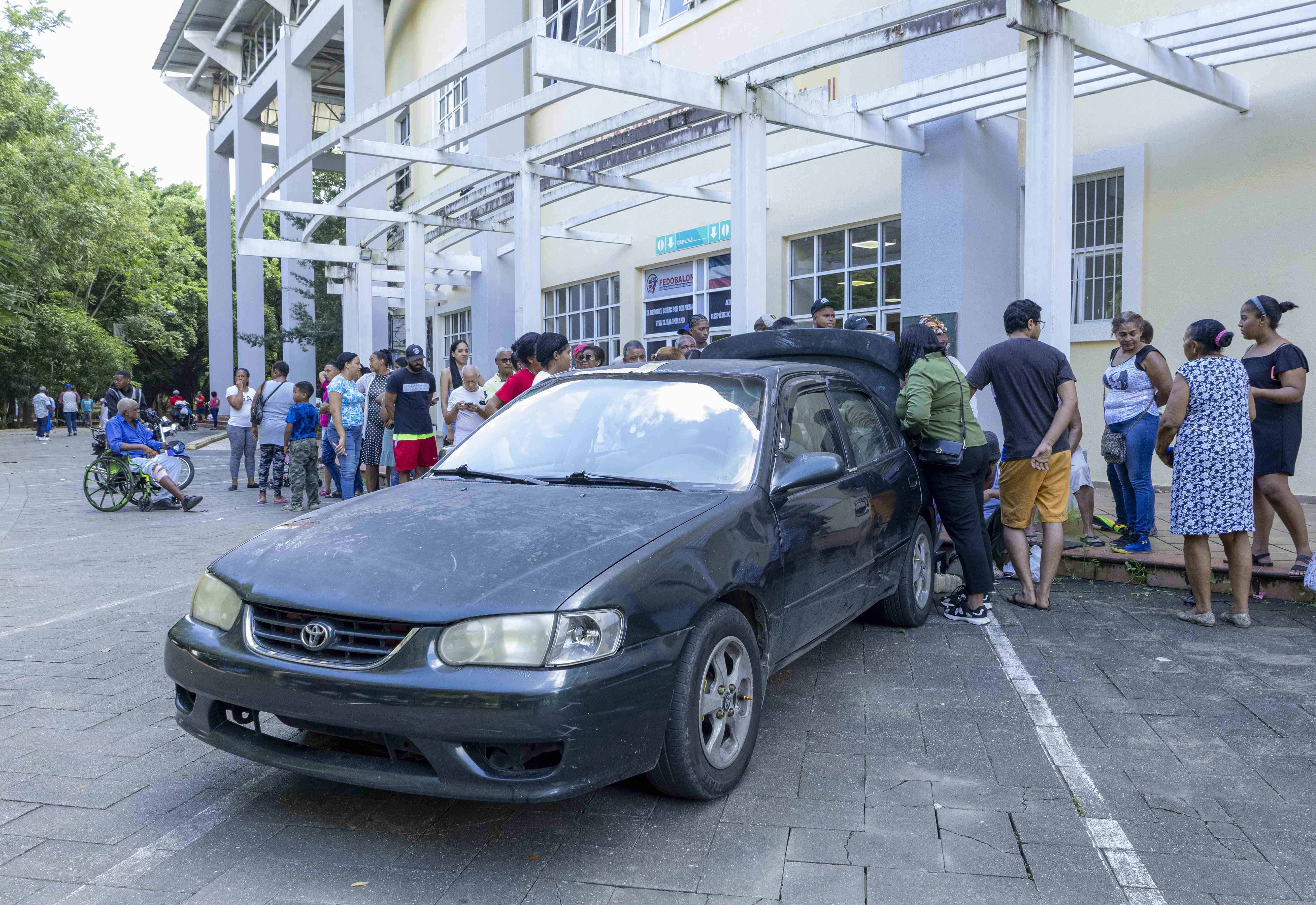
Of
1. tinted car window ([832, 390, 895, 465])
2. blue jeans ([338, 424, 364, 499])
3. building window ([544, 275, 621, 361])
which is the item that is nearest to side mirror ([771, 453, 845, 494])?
tinted car window ([832, 390, 895, 465])

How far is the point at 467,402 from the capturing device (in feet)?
31.0

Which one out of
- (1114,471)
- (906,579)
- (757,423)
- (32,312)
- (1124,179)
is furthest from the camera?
(32,312)

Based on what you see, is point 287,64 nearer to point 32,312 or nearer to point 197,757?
point 32,312

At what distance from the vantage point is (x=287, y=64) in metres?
30.8

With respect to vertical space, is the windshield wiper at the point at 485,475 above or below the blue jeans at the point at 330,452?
above

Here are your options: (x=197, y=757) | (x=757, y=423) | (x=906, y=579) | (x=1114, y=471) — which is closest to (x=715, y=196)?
(x=1114, y=471)

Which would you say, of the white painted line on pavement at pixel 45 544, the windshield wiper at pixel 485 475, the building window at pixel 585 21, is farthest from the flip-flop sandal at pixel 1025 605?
the building window at pixel 585 21

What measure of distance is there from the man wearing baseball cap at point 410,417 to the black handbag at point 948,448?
5567mm

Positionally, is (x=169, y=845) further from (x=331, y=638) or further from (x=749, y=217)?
(x=749, y=217)

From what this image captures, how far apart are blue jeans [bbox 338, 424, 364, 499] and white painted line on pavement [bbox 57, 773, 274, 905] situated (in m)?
8.56

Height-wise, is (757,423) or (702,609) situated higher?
(757,423)

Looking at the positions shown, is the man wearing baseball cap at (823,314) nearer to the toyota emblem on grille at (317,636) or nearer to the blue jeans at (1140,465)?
the blue jeans at (1140,465)

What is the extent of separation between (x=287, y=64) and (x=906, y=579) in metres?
30.9

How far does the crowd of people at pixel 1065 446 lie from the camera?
5.82m
